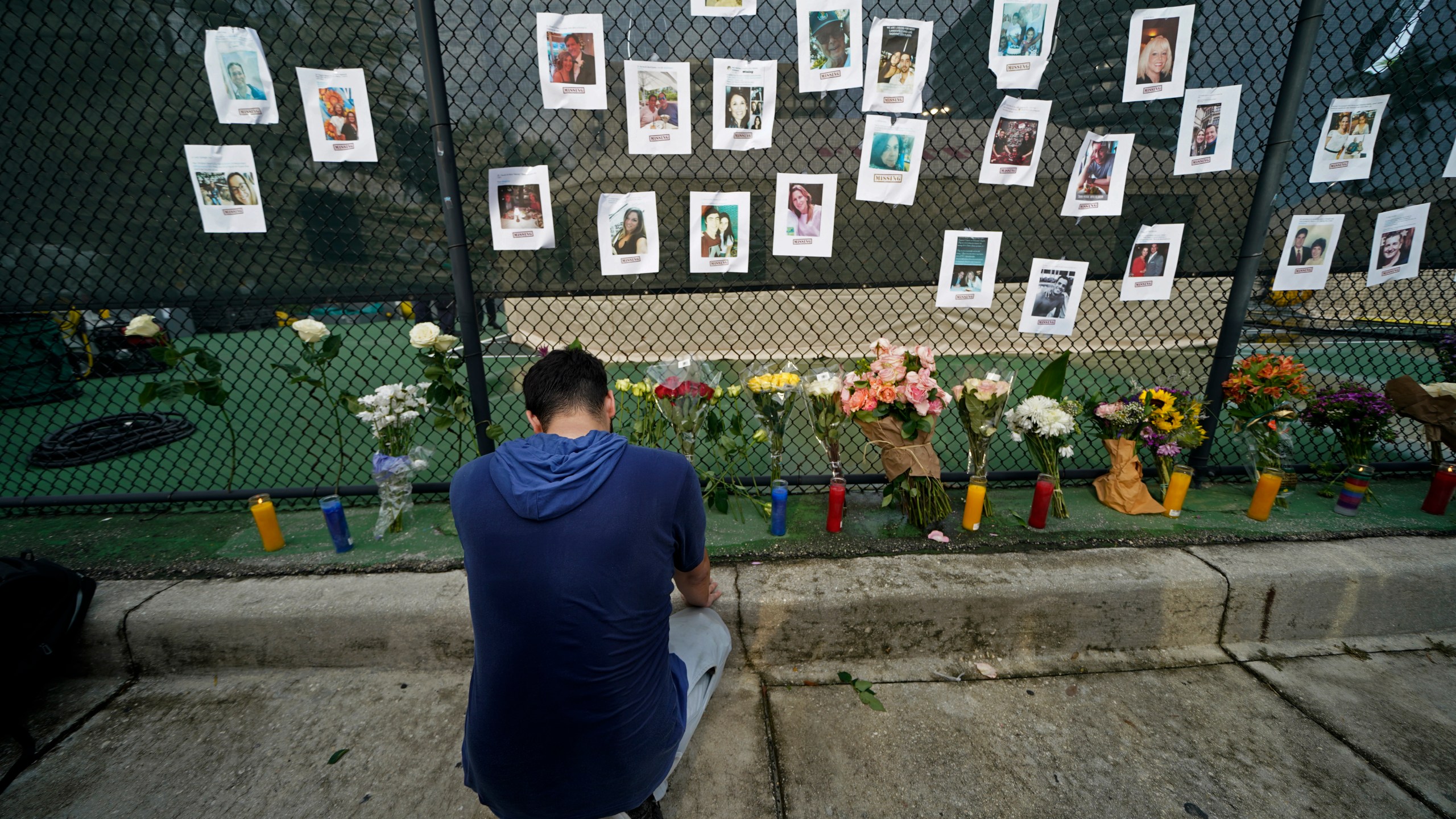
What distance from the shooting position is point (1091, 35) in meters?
2.49

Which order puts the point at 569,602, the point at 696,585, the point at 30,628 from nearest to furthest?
the point at 569,602
the point at 696,585
the point at 30,628

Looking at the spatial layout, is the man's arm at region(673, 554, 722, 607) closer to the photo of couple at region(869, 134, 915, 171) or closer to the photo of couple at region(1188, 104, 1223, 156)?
the photo of couple at region(869, 134, 915, 171)

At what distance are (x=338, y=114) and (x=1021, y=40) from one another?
290cm

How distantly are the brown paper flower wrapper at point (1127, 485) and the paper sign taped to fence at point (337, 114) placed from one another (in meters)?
3.58

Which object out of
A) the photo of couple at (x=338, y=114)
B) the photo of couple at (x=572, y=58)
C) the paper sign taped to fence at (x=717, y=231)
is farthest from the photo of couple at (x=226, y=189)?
the paper sign taped to fence at (x=717, y=231)

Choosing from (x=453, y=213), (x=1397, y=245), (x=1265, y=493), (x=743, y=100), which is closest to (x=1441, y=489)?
(x=1265, y=493)

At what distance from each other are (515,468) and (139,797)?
168 cm

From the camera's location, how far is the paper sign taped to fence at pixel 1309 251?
106 inches

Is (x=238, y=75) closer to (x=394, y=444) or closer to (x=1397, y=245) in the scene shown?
(x=394, y=444)

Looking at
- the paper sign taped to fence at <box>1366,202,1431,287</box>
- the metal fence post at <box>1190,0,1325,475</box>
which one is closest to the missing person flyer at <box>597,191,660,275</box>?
the metal fence post at <box>1190,0,1325,475</box>

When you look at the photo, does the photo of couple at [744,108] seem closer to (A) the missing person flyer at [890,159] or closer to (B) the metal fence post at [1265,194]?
(A) the missing person flyer at [890,159]

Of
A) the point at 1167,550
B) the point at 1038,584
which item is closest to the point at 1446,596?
the point at 1167,550

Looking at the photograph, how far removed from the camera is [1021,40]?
241 centimetres

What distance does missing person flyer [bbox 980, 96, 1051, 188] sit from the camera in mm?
2492
